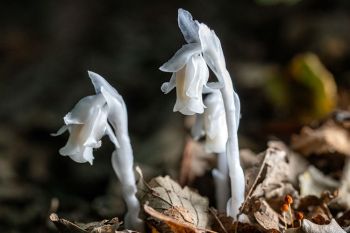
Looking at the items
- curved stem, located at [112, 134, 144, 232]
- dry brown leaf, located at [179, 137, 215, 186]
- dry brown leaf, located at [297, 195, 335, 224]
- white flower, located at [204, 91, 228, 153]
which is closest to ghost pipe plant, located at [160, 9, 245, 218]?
white flower, located at [204, 91, 228, 153]

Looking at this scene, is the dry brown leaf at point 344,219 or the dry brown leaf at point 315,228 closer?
the dry brown leaf at point 315,228

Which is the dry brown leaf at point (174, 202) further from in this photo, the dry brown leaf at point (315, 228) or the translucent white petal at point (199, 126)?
the dry brown leaf at point (315, 228)

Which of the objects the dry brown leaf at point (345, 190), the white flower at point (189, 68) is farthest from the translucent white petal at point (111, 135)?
the dry brown leaf at point (345, 190)

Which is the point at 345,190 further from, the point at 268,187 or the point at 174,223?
the point at 174,223

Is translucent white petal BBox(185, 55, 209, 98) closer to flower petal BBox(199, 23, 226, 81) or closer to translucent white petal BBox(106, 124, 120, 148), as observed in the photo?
flower petal BBox(199, 23, 226, 81)

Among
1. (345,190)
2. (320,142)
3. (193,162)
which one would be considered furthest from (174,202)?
(320,142)

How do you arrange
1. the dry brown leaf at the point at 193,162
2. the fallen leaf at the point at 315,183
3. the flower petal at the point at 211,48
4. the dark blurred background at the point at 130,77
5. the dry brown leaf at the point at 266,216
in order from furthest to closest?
1. the dark blurred background at the point at 130,77
2. the dry brown leaf at the point at 193,162
3. the fallen leaf at the point at 315,183
4. the dry brown leaf at the point at 266,216
5. the flower petal at the point at 211,48
